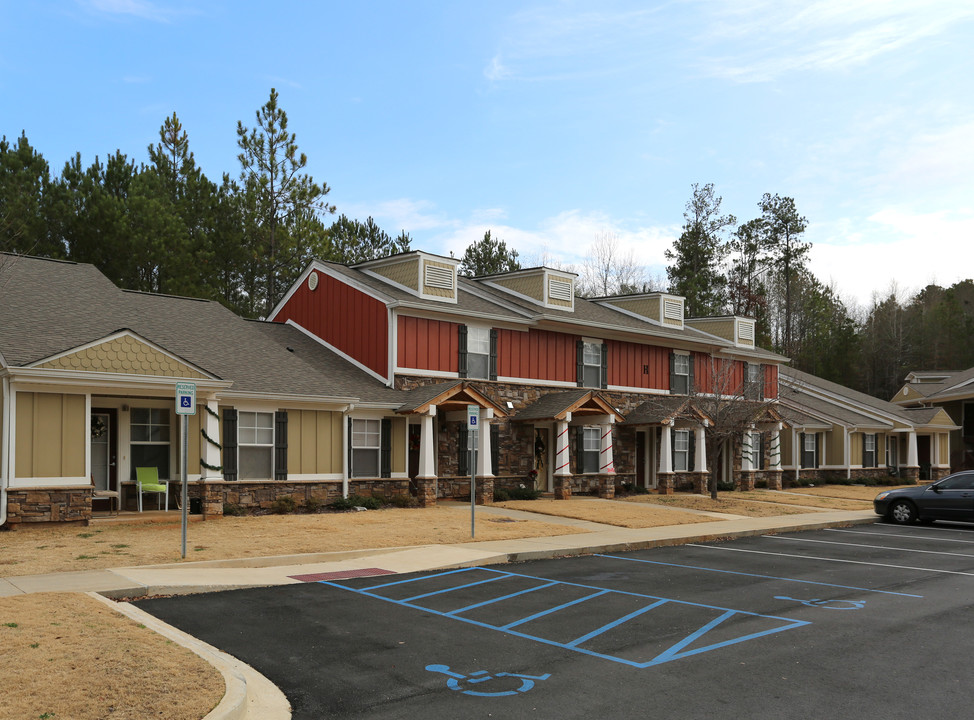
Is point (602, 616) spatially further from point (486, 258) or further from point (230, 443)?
point (486, 258)

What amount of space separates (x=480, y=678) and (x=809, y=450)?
1446 inches

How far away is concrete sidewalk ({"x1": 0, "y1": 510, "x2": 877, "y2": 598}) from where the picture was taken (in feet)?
37.1

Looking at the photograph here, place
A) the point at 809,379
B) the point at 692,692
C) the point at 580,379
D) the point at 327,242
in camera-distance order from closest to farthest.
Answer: the point at 692,692
the point at 580,379
the point at 327,242
the point at 809,379

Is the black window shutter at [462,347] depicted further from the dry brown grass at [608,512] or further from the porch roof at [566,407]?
the dry brown grass at [608,512]

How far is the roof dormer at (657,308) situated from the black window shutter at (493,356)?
30.3ft

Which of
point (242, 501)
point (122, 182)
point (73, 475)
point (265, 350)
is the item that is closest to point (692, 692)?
point (73, 475)

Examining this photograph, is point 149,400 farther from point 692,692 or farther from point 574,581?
point 692,692

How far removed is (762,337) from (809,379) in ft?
41.5

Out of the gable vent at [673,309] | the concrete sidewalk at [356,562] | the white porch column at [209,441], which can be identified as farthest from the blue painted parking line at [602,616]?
the gable vent at [673,309]

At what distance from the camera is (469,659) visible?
27.0 ft

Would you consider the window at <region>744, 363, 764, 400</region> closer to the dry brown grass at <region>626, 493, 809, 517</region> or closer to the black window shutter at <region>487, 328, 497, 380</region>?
the dry brown grass at <region>626, 493, 809, 517</region>

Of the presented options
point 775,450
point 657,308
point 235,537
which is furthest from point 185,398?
point 775,450

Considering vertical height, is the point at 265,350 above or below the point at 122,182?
below

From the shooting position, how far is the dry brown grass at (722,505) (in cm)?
2597
